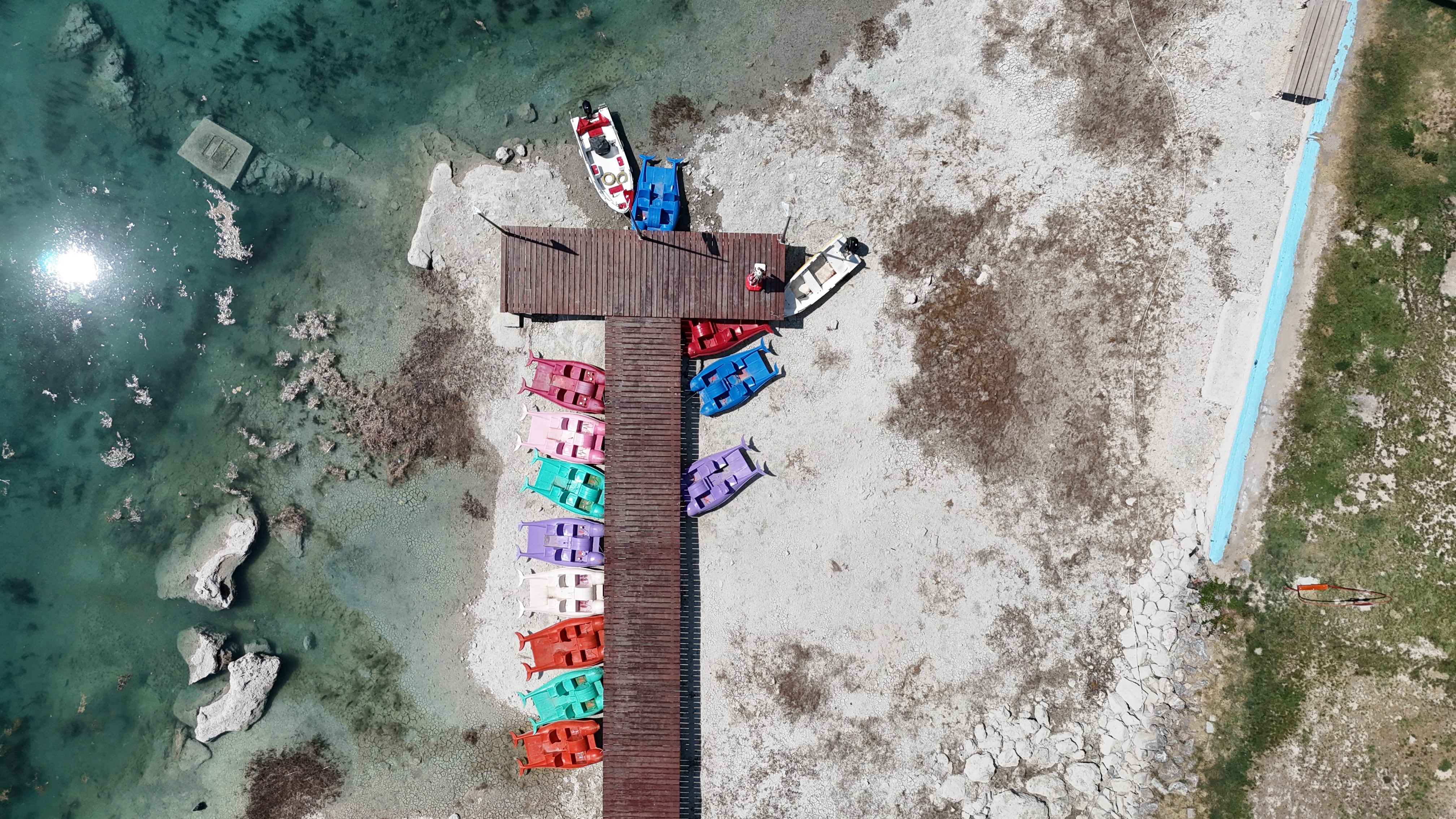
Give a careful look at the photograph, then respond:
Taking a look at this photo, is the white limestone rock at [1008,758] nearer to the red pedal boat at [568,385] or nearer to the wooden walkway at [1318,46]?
the red pedal boat at [568,385]

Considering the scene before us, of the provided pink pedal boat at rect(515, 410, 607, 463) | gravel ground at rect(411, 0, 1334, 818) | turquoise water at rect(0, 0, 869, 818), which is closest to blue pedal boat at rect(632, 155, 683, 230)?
turquoise water at rect(0, 0, 869, 818)

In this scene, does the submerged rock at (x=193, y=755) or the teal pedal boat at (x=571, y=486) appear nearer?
the teal pedal boat at (x=571, y=486)

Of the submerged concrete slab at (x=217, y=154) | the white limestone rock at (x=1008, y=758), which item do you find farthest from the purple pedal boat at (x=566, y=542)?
the submerged concrete slab at (x=217, y=154)

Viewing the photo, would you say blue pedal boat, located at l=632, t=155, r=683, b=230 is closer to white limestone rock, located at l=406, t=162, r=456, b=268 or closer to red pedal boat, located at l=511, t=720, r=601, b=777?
white limestone rock, located at l=406, t=162, r=456, b=268

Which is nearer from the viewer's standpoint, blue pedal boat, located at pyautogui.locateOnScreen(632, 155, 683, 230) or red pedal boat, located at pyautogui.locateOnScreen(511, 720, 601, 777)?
red pedal boat, located at pyautogui.locateOnScreen(511, 720, 601, 777)

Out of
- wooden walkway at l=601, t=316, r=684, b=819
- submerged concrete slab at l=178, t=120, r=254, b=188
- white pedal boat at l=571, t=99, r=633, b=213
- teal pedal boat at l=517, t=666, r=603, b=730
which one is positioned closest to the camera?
wooden walkway at l=601, t=316, r=684, b=819

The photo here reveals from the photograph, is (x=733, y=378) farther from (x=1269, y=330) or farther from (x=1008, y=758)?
(x=1269, y=330)
